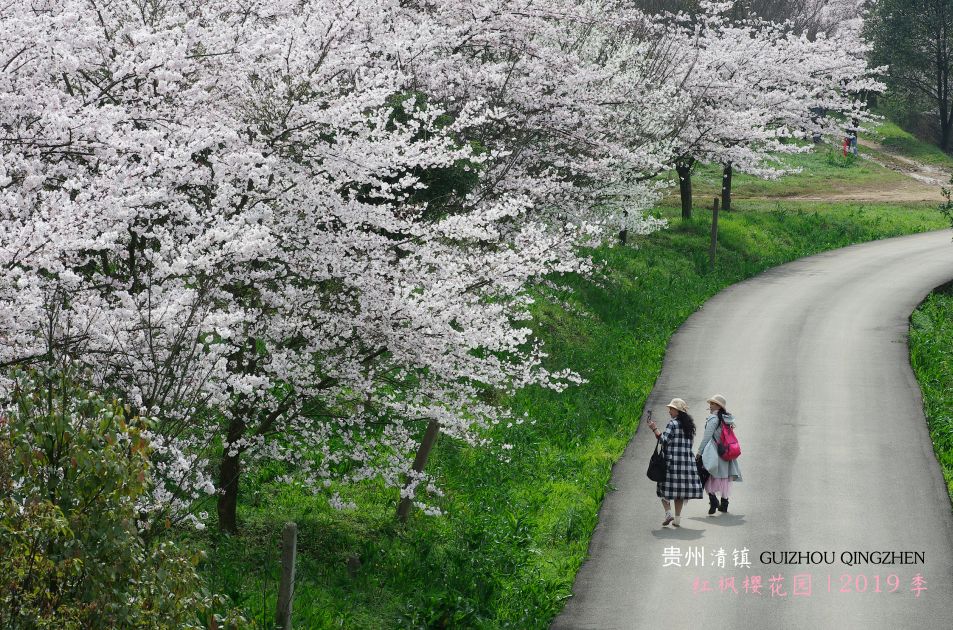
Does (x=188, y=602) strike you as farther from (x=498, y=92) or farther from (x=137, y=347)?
(x=498, y=92)

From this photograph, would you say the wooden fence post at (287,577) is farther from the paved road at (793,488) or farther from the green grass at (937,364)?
the green grass at (937,364)

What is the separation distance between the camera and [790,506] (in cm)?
1230

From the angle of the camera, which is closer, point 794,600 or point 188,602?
point 188,602

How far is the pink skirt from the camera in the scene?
11914mm

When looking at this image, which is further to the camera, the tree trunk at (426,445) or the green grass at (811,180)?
the green grass at (811,180)

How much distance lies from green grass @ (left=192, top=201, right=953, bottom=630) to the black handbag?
1041 millimetres

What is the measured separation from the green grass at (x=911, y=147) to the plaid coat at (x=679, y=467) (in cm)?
4318

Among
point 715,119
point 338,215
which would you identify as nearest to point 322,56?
point 338,215

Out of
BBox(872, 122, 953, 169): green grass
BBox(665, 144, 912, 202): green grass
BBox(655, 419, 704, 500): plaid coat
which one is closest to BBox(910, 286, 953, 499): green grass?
BBox(655, 419, 704, 500): plaid coat

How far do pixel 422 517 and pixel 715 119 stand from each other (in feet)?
59.9

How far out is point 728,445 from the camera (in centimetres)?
1164

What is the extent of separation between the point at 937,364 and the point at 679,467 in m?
9.56

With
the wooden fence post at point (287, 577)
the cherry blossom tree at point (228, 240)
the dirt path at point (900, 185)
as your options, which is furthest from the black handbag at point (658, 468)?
the dirt path at point (900, 185)

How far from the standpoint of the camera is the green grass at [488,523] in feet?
31.7
